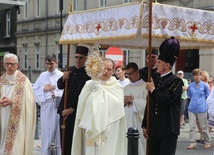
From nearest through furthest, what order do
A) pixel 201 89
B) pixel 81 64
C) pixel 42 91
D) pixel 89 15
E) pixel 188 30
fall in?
pixel 188 30 → pixel 89 15 → pixel 81 64 → pixel 42 91 → pixel 201 89

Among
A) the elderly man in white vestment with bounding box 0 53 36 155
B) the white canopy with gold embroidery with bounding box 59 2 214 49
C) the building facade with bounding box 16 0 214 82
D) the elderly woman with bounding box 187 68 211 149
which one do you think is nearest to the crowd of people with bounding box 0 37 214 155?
the elderly man in white vestment with bounding box 0 53 36 155

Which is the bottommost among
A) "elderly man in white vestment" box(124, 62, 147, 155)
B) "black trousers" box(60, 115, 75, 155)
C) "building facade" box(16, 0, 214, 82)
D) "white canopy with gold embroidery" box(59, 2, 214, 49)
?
"black trousers" box(60, 115, 75, 155)

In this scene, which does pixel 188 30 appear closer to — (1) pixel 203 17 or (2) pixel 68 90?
(1) pixel 203 17

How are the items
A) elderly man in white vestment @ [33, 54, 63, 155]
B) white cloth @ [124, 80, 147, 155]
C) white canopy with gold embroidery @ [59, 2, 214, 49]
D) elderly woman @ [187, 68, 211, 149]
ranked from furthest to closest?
elderly woman @ [187, 68, 211, 149] < elderly man in white vestment @ [33, 54, 63, 155] < white cloth @ [124, 80, 147, 155] < white canopy with gold embroidery @ [59, 2, 214, 49]

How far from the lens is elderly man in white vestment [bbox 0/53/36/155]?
7.75 m

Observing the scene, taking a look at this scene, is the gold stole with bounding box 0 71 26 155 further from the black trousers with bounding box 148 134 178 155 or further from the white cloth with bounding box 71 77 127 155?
the black trousers with bounding box 148 134 178 155

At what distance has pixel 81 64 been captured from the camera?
→ 7.64 metres

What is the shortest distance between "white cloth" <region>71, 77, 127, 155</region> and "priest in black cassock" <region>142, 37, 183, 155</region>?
0.58m

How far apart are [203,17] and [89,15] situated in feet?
5.30

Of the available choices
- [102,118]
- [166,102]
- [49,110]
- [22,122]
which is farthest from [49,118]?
[166,102]

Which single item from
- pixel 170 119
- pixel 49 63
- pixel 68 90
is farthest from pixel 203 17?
pixel 49 63

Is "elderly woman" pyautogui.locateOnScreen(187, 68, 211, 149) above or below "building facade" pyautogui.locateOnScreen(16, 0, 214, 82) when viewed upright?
below

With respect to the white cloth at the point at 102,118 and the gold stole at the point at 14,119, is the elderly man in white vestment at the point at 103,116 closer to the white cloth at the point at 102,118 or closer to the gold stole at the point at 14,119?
the white cloth at the point at 102,118

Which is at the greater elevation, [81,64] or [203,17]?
[203,17]
